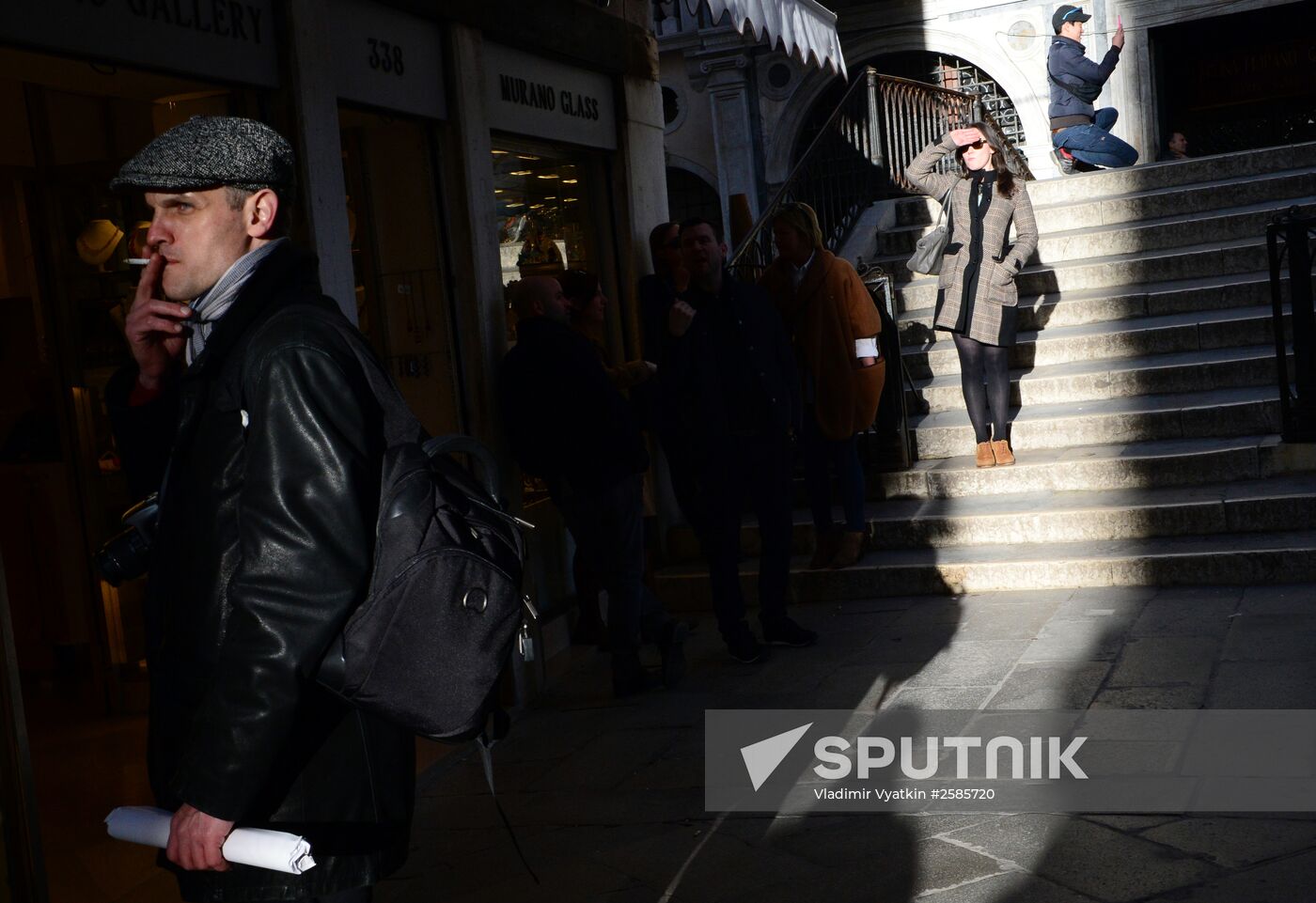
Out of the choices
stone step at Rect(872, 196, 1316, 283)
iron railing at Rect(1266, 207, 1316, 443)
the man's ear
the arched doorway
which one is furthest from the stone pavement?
the arched doorway

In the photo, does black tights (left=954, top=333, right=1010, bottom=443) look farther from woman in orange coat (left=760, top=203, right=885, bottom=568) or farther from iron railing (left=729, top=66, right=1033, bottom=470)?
woman in orange coat (left=760, top=203, right=885, bottom=568)

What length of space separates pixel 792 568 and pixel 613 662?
1.93 metres

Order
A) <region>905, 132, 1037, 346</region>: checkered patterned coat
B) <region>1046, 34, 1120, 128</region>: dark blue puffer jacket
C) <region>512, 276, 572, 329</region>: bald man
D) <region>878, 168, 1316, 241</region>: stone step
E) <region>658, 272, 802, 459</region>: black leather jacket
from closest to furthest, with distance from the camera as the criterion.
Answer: <region>512, 276, 572, 329</region>: bald man, <region>658, 272, 802, 459</region>: black leather jacket, <region>905, 132, 1037, 346</region>: checkered patterned coat, <region>878, 168, 1316, 241</region>: stone step, <region>1046, 34, 1120, 128</region>: dark blue puffer jacket

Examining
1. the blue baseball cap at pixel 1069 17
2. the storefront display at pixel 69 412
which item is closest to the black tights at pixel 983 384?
the storefront display at pixel 69 412

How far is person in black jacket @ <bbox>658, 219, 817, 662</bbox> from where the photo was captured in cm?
679

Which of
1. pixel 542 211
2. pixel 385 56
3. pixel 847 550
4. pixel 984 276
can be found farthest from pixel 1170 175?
pixel 385 56

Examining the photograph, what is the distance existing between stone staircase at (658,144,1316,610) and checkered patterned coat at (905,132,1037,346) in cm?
86

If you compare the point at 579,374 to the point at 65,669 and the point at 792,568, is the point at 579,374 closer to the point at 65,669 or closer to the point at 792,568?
the point at 792,568

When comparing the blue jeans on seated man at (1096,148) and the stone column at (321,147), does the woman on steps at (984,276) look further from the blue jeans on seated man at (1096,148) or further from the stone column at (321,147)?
the blue jeans on seated man at (1096,148)

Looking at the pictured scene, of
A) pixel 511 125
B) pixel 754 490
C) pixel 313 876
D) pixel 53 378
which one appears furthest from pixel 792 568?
pixel 313 876

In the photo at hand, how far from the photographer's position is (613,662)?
6.77 meters

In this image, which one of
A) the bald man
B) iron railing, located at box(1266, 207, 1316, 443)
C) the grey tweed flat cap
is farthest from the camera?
iron railing, located at box(1266, 207, 1316, 443)

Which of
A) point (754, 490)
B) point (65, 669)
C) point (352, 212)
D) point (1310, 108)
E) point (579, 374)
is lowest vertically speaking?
point (65, 669)

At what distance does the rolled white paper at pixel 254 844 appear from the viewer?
84.5 inches
